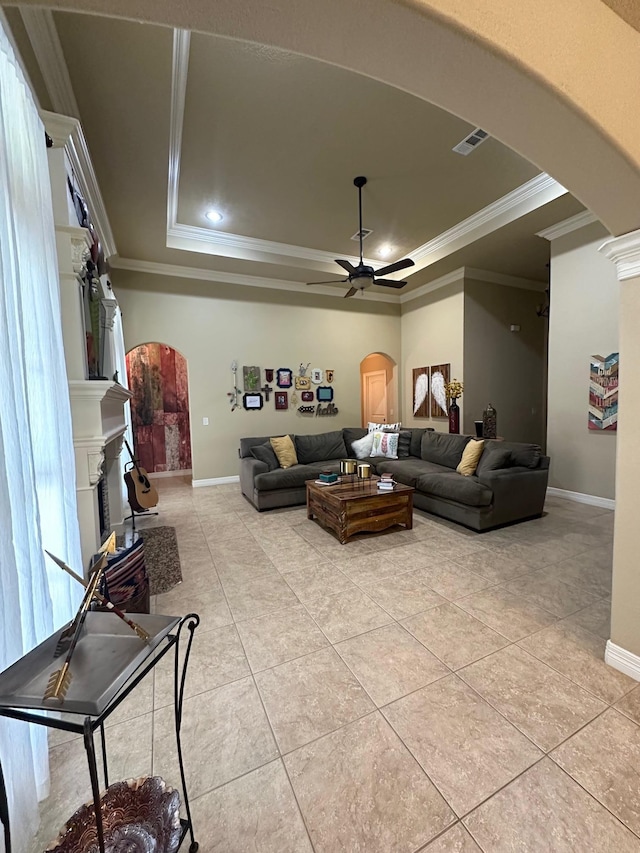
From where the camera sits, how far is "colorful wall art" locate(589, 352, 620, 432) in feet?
13.3

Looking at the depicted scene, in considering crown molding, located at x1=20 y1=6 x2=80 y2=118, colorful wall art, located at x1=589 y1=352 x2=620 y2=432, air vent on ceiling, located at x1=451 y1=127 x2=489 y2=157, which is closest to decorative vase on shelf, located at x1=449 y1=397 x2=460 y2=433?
colorful wall art, located at x1=589 y1=352 x2=620 y2=432

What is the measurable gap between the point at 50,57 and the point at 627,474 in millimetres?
4002

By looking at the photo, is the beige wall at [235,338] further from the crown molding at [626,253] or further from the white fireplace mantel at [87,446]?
A: the crown molding at [626,253]

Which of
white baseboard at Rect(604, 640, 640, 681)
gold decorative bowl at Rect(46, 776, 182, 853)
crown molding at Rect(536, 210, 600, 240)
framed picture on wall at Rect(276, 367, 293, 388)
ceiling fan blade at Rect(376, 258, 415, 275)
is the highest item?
crown molding at Rect(536, 210, 600, 240)

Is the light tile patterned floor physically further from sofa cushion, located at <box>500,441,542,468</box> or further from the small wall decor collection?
the small wall decor collection

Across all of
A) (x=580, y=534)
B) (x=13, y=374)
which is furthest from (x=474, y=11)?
(x=580, y=534)

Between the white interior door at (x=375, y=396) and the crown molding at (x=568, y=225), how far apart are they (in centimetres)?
370

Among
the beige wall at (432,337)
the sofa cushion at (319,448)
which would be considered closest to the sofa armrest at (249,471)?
the sofa cushion at (319,448)

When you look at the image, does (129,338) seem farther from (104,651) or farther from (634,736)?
(634,736)

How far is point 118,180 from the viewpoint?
343 centimetres

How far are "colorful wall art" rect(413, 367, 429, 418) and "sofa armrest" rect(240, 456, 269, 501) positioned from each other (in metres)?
3.54

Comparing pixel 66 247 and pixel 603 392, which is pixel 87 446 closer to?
pixel 66 247

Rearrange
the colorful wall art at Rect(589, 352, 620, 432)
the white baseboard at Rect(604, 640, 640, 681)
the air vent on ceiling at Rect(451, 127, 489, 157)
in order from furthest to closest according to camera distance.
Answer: the colorful wall art at Rect(589, 352, 620, 432)
the air vent on ceiling at Rect(451, 127, 489, 157)
the white baseboard at Rect(604, 640, 640, 681)

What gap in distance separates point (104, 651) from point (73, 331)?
6.76ft
